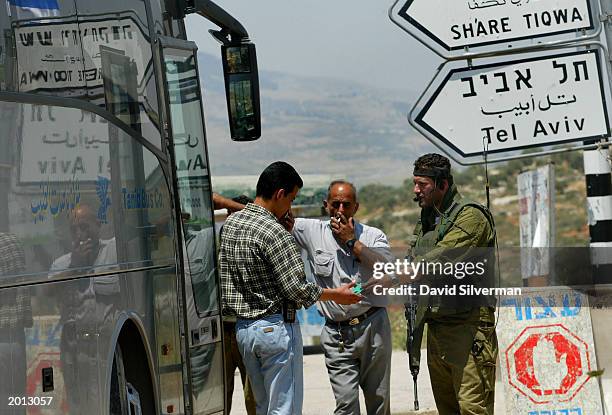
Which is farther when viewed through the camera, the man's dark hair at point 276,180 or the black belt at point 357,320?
the black belt at point 357,320

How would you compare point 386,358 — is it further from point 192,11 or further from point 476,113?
point 192,11

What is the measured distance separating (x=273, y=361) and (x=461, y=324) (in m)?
1.30

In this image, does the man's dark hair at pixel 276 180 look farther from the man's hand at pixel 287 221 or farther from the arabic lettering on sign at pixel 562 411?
the arabic lettering on sign at pixel 562 411

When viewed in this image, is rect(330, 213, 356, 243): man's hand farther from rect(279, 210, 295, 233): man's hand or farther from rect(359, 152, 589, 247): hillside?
rect(359, 152, 589, 247): hillside

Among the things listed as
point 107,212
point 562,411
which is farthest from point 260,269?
point 562,411

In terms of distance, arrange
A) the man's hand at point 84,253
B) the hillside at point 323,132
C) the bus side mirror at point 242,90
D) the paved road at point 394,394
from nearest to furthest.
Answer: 1. the man's hand at point 84,253
2. the bus side mirror at point 242,90
3. the paved road at point 394,394
4. the hillside at point 323,132

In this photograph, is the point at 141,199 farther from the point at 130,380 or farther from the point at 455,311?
the point at 455,311

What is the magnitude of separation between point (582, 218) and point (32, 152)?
5153 centimetres

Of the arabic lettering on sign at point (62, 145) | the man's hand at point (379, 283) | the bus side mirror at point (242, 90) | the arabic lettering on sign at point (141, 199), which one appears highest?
the bus side mirror at point (242, 90)

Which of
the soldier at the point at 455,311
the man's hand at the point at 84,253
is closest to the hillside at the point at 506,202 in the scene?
the soldier at the point at 455,311

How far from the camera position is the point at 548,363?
26.9 feet

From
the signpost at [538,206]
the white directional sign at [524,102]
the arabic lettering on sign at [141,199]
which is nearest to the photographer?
the arabic lettering on sign at [141,199]

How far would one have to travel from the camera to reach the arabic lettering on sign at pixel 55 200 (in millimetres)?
5180

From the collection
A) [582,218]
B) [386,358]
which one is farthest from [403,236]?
[386,358]
